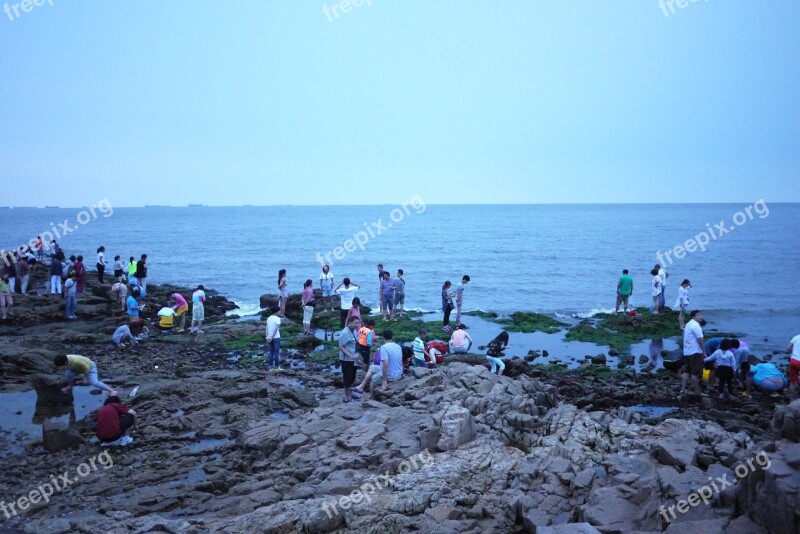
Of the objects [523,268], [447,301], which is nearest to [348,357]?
[447,301]

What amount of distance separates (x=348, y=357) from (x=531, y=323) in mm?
14655

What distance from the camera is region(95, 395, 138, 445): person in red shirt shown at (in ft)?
39.2

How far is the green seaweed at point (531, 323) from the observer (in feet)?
A: 84.8

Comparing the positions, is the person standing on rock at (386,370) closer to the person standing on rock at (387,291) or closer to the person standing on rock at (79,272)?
the person standing on rock at (387,291)

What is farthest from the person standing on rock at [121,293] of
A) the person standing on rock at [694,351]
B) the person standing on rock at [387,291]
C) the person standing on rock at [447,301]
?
the person standing on rock at [694,351]

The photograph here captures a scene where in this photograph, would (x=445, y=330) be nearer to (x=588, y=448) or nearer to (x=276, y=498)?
(x=588, y=448)

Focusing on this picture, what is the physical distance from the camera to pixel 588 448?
10938 mm

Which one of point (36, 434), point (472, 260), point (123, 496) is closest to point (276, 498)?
point (123, 496)

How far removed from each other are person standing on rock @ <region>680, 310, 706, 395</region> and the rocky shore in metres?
0.60

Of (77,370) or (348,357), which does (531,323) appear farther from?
(77,370)

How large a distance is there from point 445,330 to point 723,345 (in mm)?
11001

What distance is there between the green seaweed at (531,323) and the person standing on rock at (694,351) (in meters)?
9.50

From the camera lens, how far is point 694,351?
49.6 feet

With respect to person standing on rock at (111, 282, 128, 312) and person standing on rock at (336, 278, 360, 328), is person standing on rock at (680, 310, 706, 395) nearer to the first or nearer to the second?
person standing on rock at (336, 278, 360, 328)
